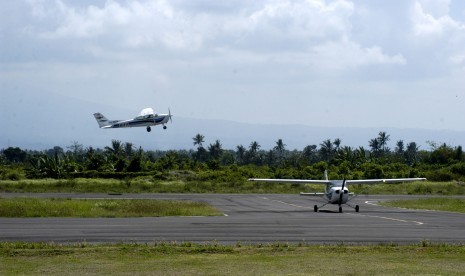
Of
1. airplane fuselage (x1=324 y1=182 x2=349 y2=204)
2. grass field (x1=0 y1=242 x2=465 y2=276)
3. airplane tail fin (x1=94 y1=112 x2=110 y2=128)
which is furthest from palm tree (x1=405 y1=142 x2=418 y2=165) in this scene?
grass field (x1=0 y1=242 x2=465 y2=276)

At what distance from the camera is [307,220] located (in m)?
33.0

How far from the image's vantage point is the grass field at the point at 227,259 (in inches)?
631

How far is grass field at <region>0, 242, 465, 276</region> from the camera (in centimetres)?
1603

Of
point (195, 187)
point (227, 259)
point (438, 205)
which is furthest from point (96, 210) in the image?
point (195, 187)

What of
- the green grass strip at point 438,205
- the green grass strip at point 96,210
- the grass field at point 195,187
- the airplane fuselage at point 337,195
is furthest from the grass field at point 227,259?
the grass field at point 195,187

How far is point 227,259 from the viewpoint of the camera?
59.9 feet

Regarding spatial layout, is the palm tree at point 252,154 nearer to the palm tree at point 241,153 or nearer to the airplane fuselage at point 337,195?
the palm tree at point 241,153

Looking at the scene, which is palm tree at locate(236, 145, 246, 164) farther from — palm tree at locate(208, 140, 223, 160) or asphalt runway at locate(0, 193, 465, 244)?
asphalt runway at locate(0, 193, 465, 244)

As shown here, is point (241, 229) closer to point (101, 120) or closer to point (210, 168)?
point (101, 120)

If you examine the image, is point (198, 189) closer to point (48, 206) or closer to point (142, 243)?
point (48, 206)

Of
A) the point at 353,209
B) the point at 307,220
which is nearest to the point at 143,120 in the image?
the point at 353,209

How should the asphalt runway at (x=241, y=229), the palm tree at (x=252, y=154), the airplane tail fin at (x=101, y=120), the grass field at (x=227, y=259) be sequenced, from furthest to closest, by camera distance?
1. the palm tree at (x=252, y=154)
2. the airplane tail fin at (x=101, y=120)
3. the asphalt runway at (x=241, y=229)
4. the grass field at (x=227, y=259)

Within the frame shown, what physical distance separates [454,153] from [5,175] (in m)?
70.2

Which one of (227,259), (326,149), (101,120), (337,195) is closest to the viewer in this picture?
(227,259)
